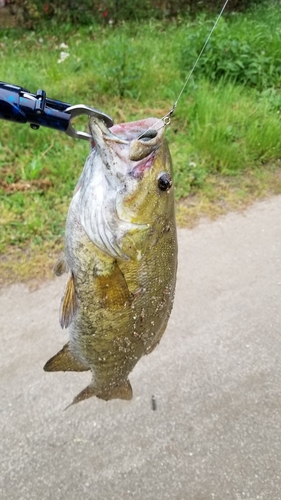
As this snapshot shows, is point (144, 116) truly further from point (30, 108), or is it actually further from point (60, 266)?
point (30, 108)

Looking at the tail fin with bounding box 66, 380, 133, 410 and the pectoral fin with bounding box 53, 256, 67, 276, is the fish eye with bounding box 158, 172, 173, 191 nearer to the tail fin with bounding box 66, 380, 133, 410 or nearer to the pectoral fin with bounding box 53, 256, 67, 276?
the pectoral fin with bounding box 53, 256, 67, 276

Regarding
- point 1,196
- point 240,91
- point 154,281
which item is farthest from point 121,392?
point 240,91

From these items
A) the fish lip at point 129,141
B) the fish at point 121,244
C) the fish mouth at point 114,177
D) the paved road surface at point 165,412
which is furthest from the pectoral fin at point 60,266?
the paved road surface at point 165,412

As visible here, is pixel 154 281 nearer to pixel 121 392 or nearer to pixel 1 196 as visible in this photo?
pixel 121 392

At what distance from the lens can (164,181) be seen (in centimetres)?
144

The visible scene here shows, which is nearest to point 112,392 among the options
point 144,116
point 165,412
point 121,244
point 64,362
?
point 64,362

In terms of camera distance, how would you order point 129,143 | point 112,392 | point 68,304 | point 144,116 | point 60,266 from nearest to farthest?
point 129,143
point 68,304
point 60,266
point 112,392
point 144,116

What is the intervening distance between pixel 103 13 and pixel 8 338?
6.30 m

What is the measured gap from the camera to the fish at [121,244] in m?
1.38

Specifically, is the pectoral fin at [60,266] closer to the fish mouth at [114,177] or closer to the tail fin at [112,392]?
the fish mouth at [114,177]

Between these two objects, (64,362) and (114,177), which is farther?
(64,362)

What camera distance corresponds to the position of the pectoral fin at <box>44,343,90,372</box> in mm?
1729

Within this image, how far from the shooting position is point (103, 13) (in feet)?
25.2

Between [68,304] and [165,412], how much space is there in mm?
1553
